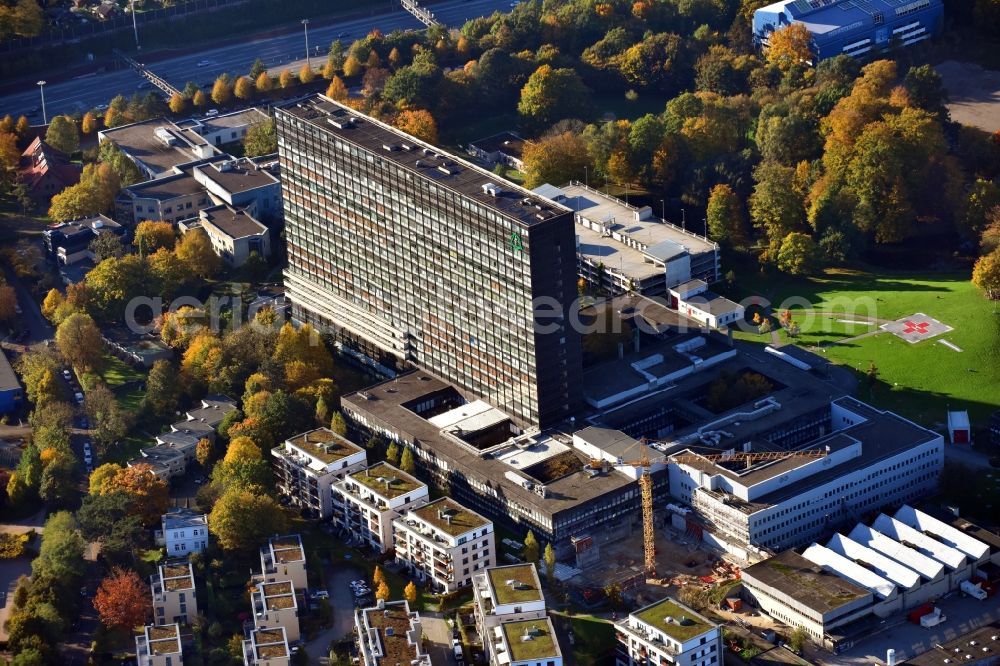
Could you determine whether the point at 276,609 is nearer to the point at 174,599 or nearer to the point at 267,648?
the point at 267,648

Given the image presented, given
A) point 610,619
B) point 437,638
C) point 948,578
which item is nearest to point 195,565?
point 437,638

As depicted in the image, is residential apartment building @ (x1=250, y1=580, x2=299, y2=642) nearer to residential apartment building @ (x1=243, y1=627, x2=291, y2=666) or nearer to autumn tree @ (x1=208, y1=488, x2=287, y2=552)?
residential apartment building @ (x1=243, y1=627, x2=291, y2=666)

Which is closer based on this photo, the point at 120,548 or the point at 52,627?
the point at 52,627

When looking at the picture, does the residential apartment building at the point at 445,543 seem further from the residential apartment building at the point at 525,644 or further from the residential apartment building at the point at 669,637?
the residential apartment building at the point at 669,637

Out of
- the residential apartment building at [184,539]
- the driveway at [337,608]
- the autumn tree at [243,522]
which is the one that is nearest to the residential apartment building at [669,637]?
the driveway at [337,608]

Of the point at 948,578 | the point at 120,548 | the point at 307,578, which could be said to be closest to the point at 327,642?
the point at 307,578

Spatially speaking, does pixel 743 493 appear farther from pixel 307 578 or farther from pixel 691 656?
pixel 307 578
